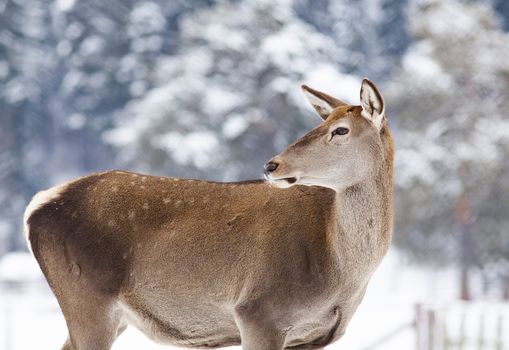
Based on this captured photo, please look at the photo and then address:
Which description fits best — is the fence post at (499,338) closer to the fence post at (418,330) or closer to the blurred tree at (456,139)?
the fence post at (418,330)

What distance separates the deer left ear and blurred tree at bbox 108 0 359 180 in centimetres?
1602

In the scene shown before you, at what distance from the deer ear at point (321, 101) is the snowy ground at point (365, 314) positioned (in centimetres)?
480

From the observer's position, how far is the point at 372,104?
372 cm

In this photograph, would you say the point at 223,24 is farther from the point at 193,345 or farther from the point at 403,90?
the point at 193,345

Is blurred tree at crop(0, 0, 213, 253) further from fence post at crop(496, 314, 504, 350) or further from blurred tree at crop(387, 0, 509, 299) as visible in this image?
fence post at crop(496, 314, 504, 350)

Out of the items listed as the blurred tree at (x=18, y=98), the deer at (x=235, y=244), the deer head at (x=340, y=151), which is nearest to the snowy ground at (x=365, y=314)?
the blurred tree at (x=18, y=98)

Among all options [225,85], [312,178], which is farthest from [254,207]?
[225,85]

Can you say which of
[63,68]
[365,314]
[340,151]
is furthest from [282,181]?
[63,68]

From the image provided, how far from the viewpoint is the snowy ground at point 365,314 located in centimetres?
1132

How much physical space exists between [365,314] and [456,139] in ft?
14.6

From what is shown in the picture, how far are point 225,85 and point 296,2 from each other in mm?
4557

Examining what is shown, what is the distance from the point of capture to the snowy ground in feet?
37.1

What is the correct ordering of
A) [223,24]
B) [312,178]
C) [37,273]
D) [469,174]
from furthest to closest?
[37,273] < [223,24] < [469,174] < [312,178]

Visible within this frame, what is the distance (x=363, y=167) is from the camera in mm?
3770
